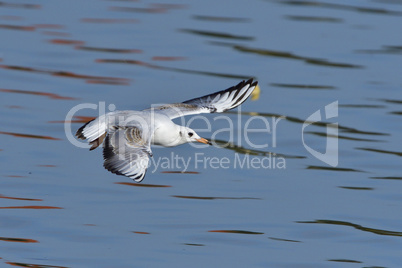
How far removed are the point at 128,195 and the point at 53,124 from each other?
2.39 meters

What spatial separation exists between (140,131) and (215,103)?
1871 mm

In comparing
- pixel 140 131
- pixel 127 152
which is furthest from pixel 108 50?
pixel 127 152

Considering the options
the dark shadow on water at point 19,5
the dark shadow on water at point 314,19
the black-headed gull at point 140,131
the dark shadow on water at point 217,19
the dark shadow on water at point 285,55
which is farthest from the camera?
the dark shadow on water at point 19,5

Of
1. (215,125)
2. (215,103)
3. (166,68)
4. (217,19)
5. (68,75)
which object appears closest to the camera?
(215,103)

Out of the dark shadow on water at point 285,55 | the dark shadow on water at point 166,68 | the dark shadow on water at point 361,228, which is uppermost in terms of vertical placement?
the dark shadow on water at point 285,55

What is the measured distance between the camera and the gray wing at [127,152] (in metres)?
7.98

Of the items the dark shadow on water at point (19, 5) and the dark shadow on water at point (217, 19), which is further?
the dark shadow on water at point (19, 5)

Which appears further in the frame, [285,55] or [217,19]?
[217,19]

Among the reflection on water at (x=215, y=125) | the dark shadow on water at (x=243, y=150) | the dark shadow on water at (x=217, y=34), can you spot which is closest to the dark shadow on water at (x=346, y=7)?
the reflection on water at (x=215, y=125)

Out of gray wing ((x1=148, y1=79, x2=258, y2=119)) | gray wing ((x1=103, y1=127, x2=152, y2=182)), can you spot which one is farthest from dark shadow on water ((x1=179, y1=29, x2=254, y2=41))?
gray wing ((x1=103, y1=127, x2=152, y2=182))

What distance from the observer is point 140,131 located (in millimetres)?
8859

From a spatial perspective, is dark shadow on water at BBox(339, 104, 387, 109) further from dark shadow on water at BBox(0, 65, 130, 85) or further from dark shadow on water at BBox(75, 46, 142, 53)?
dark shadow on water at BBox(75, 46, 142, 53)

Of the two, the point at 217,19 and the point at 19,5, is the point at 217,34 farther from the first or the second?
the point at 19,5

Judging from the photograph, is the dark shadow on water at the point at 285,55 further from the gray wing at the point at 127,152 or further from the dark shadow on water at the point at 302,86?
the gray wing at the point at 127,152
